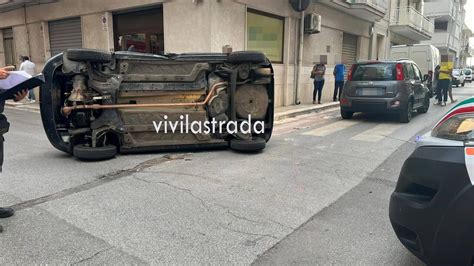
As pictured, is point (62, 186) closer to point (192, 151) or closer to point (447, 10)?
point (192, 151)

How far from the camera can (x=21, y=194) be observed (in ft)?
13.3

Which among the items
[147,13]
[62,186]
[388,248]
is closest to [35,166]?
[62,186]

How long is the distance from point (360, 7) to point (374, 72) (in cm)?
760

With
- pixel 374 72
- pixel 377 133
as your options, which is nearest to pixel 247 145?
pixel 377 133

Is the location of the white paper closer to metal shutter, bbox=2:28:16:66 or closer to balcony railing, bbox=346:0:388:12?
balcony railing, bbox=346:0:388:12

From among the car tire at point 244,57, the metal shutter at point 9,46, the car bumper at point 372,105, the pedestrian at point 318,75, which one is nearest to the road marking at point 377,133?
the car bumper at point 372,105

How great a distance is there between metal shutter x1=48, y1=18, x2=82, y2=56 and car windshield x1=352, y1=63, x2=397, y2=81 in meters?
10.2

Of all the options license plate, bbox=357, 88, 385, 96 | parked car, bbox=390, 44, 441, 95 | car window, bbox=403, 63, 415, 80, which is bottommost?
license plate, bbox=357, 88, 385, 96

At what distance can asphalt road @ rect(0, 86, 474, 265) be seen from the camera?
2865 millimetres

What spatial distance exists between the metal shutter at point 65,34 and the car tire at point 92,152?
383 inches

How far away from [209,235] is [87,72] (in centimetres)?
343

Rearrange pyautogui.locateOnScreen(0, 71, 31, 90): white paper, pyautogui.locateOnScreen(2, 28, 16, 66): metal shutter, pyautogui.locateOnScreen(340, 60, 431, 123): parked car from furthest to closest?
pyautogui.locateOnScreen(2, 28, 16, 66): metal shutter → pyautogui.locateOnScreen(340, 60, 431, 123): parked car → pyautogui.locateOnScreen(0, 71, 31, 90): white paper

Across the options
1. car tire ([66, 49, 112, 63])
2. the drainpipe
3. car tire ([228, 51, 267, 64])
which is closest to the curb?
the drainpipe

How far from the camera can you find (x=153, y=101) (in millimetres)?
5766
